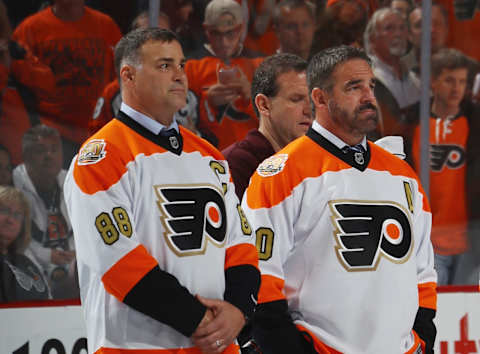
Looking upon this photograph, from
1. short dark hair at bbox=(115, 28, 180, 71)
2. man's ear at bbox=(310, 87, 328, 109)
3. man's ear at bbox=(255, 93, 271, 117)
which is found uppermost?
short dark hair at bbox=(115, 28, 180, 71)

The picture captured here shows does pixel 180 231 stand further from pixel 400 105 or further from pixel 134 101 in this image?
pixel 400 105

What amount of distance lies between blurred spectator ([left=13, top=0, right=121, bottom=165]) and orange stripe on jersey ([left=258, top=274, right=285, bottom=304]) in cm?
179

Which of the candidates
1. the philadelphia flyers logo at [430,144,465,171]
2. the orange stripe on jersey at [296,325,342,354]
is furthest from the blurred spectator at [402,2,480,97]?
the orange stripe on jersey at [296,325,342,354]

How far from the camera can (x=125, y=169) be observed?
1.87 m

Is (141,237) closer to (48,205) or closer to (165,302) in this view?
(165,302)

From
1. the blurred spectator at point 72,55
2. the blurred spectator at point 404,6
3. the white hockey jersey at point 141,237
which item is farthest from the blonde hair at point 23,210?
the blurred spectator at point 404,6

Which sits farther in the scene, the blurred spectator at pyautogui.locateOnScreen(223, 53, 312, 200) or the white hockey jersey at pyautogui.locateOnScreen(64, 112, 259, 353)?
the blurred spectator at pyautogui.locateOnScreen(223, 53, 312, 200)

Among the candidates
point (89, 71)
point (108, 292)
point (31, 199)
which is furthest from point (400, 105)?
point (108, 292)

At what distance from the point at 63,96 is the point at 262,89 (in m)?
1.32

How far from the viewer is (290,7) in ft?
13.5

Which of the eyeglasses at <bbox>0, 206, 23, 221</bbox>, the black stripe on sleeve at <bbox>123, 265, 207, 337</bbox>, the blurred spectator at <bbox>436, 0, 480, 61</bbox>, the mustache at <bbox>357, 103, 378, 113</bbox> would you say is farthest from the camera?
the blurred spectator at <bbox>436, 0, 480, 61</bbox>

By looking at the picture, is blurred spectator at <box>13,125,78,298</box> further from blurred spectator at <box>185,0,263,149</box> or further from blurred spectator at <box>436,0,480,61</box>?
blurred spectator at <box>436,0,480,61</box>

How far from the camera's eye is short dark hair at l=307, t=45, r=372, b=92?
2.18 meters

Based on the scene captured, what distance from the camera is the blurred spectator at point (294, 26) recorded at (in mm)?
4078
